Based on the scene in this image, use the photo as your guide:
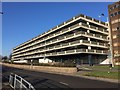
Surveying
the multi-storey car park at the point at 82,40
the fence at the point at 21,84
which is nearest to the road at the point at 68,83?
the fence at the point at 21,84

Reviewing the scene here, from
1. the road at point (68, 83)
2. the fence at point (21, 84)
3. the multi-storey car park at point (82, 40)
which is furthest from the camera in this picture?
the multi-storey car park at point (82, 40)

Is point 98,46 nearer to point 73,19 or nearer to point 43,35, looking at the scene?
point 73,19

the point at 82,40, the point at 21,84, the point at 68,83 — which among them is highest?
the point at 82,40

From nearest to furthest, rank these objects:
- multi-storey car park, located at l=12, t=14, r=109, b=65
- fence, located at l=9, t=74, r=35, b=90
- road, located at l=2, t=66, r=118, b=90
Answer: fence, located at l=9, t=74, r=35, b=90 → road, located at l=2, t=66, r=118, b=90 → multi-storey car park, located at l=12, t=14, r=109, b=65

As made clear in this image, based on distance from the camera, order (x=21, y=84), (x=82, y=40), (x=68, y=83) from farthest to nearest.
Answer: (x=82, y=40), (x=68, y=83), (x=21, y=84)

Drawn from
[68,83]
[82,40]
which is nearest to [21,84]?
[68,83]

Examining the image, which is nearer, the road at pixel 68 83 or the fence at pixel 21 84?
the fence at pixel 21 84

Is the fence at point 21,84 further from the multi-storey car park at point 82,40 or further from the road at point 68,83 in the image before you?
the multi-storey car park at point 82,40

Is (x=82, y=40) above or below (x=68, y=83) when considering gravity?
above

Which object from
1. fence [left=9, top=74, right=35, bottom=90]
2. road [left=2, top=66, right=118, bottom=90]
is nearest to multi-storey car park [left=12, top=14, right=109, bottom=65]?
road [left=2, top=66, right=118, bottom=90]

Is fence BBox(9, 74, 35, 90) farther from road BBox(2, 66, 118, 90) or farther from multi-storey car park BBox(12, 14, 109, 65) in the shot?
multi-storey car park BBox(12, 14, 109, 65)

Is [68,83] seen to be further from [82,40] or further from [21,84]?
[82,40]

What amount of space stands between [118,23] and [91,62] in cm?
1406

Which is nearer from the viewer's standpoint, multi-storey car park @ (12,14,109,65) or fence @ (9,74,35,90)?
fence @ (9,74,35,90)
